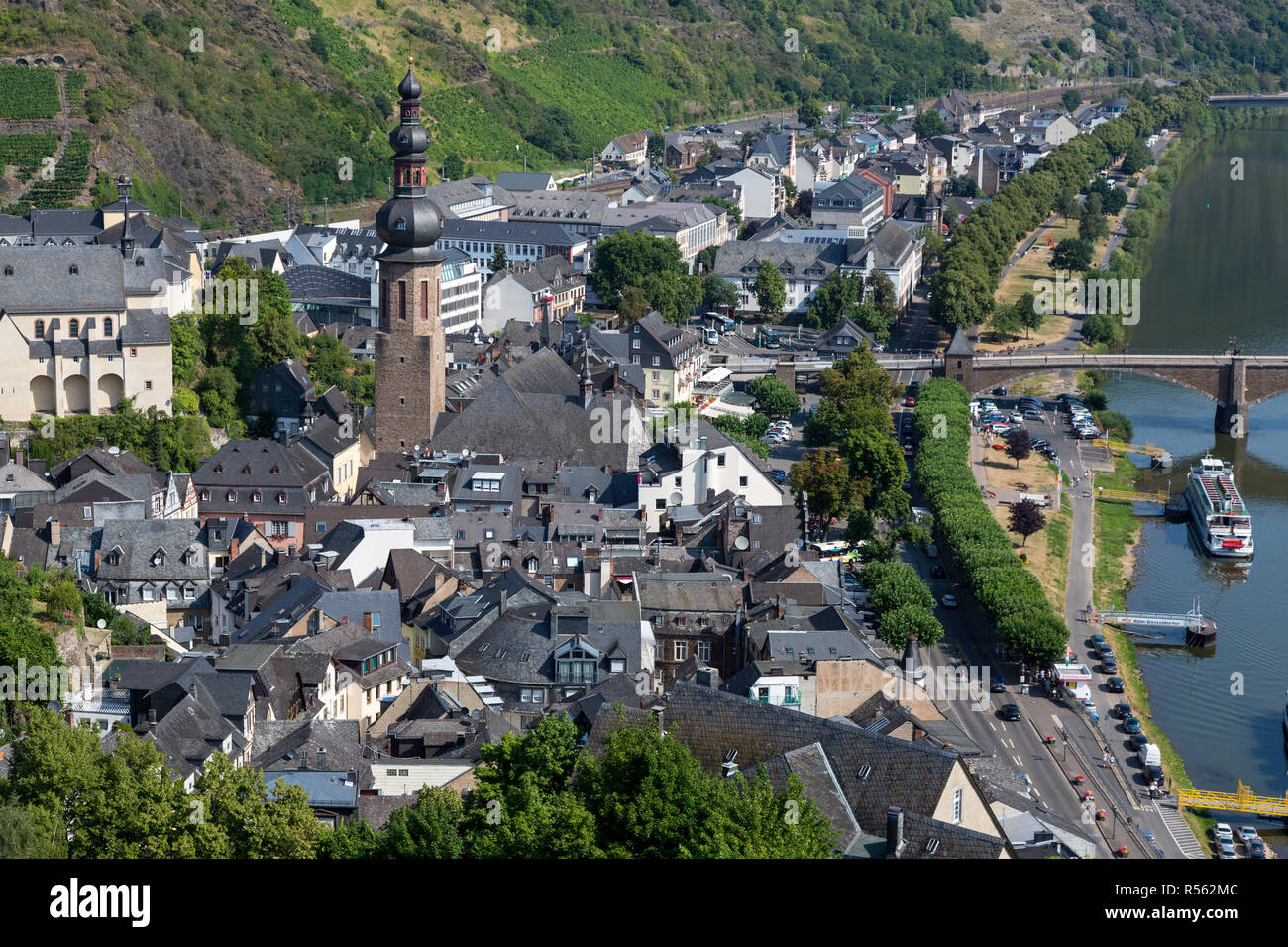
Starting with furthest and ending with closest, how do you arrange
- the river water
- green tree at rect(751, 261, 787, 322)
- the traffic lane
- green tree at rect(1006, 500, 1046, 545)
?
green tree at rect(751, 261, 787, 322) → green tree at rect(1006, 500, 1046, 545) → the river water → the traffic lane

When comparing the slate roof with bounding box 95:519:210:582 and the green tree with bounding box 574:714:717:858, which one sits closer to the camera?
the green tree with bounding box 574:714:717:858

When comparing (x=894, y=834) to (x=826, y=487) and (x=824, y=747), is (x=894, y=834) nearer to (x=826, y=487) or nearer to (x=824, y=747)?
(x=824, y=747)

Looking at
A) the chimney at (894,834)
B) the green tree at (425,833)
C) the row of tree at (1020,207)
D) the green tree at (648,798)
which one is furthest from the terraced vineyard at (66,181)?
the chimney at (894,834)

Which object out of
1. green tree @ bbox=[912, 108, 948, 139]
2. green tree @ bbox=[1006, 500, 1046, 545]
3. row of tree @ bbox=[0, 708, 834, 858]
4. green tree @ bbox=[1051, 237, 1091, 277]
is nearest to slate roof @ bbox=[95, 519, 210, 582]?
row of tree @ bbox=[0, 708, 834, 858]

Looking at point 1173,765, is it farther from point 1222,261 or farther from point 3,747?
point 1222,261

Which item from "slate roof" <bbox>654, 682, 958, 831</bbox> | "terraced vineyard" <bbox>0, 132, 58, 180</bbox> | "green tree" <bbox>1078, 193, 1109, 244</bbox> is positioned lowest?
"slate roof" <bbox>654, 682, 958, 831</bbox>

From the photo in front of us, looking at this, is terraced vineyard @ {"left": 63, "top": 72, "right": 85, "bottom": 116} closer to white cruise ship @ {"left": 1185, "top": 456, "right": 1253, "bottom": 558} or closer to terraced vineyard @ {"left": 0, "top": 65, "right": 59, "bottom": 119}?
terraced vineyard @ {"left": 0, "top": 65, "right": 59, "bottom": 119}
